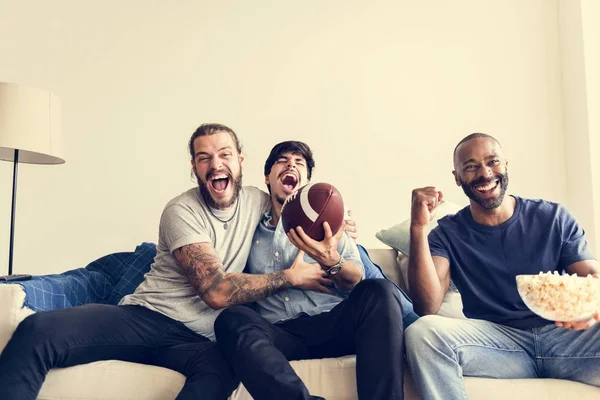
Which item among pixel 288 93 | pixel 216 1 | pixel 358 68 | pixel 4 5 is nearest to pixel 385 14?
pixel 358 68

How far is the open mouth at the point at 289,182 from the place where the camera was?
2.15 meters

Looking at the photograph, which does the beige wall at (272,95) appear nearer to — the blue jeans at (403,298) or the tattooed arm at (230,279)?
the blue jeans at (403,298)

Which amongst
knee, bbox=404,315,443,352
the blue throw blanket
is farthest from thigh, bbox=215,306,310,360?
the blue throw blanket

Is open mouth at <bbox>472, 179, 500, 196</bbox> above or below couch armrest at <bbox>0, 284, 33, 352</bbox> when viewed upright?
above

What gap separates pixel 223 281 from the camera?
1.85 m

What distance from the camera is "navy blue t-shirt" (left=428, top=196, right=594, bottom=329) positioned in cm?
181

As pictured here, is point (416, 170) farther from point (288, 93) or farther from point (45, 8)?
point (45, 8)

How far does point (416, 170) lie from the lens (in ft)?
9.99

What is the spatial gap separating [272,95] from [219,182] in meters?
1.11

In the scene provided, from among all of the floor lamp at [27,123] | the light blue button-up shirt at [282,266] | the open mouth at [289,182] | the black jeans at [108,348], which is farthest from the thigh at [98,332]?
the floor lamp at [27,123]

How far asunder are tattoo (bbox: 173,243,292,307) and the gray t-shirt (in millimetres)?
72

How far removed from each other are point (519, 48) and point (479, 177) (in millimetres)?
1536

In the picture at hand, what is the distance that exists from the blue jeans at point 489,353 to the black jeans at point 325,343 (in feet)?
0.24

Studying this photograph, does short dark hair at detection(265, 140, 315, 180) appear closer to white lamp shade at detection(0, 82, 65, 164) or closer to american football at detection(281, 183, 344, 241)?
american football at detection(281, 183, 344, 241)
